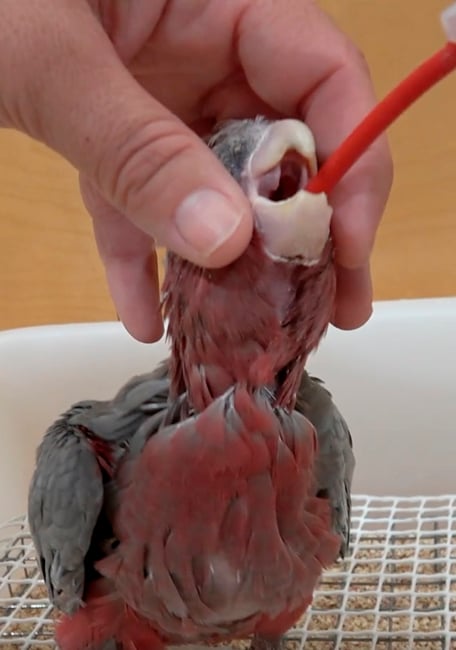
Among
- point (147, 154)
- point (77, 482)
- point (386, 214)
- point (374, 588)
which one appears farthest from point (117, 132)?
point (386, 214)

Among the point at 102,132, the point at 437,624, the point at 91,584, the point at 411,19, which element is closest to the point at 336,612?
the point at 437,624

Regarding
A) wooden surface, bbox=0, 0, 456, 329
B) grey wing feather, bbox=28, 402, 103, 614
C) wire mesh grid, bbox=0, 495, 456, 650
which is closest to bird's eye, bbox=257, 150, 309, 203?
grey wing feather, bbox=28, 402, 103, 614

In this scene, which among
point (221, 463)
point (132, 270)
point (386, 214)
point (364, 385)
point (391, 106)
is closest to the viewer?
point (391, 106)

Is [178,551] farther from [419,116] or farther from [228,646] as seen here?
[419,116]

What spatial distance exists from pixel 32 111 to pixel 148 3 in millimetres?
176

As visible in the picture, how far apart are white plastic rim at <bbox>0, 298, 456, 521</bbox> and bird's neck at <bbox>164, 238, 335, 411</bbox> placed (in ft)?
1.27

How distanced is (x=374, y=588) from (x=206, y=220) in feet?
1.54

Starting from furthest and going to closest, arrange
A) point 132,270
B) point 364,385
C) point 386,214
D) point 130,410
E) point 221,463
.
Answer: point 386,214 < point 364,385 < point 132,270 < point 130,410 < point 221,463

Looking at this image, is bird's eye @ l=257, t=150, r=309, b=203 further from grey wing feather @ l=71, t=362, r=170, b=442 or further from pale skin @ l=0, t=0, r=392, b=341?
grey wing feather @ l=71, t=362, r=170, b=442

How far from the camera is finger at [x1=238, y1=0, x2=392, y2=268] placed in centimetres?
56

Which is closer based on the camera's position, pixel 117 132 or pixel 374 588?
pixel 117 132

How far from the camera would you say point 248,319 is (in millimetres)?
443

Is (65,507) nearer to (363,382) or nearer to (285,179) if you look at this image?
(285,179)

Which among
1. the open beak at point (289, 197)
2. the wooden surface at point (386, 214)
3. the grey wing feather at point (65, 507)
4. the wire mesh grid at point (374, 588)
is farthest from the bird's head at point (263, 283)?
the wooden surface at point (386, 214)
